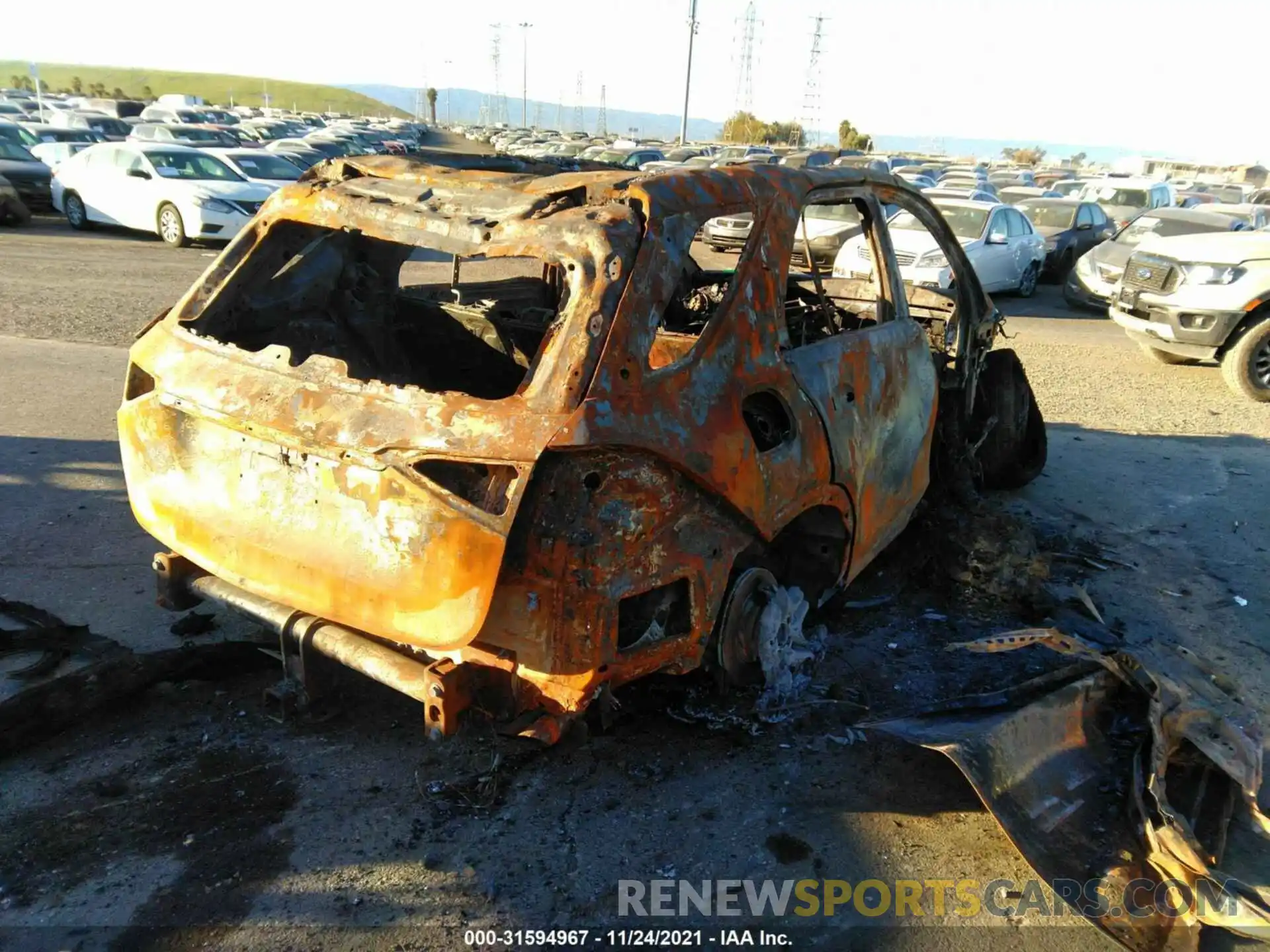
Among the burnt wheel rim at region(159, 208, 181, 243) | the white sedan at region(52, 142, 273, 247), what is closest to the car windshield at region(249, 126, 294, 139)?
the white sedan at region(52, 142, 273, 247)

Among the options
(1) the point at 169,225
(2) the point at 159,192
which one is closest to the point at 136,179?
(2) the point at 159,192

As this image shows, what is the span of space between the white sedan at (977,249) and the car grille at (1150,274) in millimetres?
2253

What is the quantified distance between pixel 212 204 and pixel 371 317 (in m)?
12.9

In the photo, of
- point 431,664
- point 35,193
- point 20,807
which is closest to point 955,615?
point 431,664

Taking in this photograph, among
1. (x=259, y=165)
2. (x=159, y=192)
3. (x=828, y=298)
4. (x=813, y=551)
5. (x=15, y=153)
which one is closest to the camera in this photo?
(x=813, y=551)

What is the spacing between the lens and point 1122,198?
2203 cm

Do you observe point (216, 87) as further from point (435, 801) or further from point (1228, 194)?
point (435, 801)

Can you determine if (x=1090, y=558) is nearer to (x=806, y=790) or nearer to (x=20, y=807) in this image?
(x=806, y=790)

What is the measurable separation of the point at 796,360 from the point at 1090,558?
2.96 meters

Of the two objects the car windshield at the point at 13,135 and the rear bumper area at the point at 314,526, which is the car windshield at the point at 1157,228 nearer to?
the rear bumper area at the point at 314,526

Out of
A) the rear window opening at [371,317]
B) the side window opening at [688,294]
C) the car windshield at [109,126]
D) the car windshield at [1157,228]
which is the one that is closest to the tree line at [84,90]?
the car windshield at [109,126]

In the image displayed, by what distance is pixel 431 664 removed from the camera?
9.39ft

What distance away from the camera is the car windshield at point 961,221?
14.3 meters

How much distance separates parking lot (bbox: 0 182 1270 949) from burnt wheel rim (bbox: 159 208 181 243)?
11995mm
